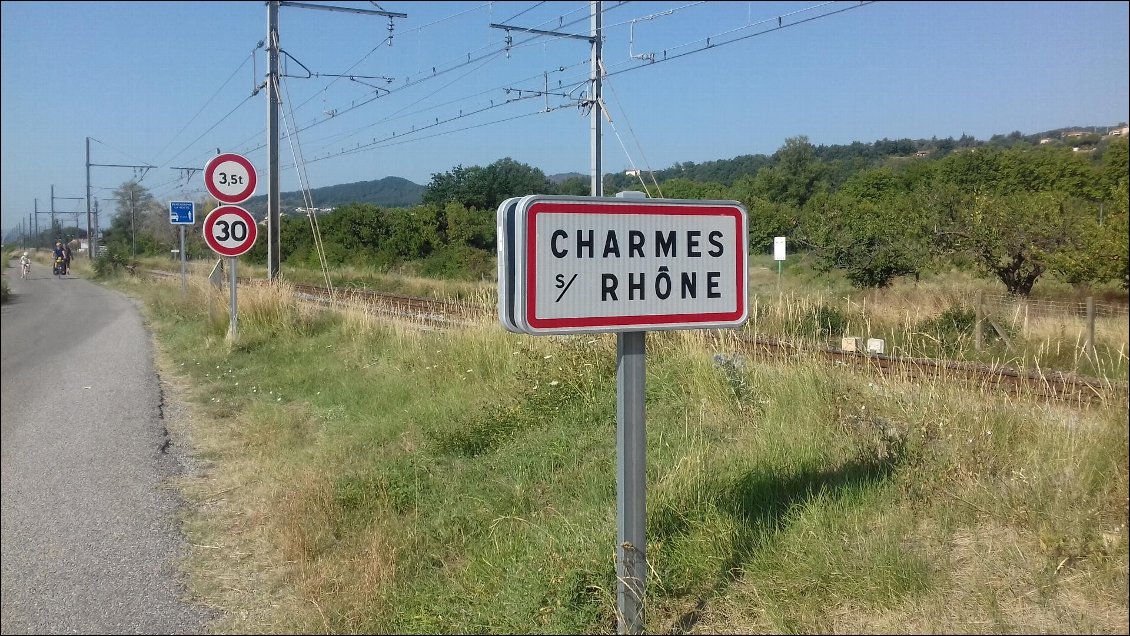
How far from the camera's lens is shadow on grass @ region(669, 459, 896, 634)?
11.8 feet

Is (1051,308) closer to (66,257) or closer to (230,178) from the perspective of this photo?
(66,257)

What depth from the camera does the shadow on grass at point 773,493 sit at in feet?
11.8

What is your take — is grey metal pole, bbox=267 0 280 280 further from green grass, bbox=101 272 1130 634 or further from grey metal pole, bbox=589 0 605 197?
green grass, bbox=101 272 1130 634

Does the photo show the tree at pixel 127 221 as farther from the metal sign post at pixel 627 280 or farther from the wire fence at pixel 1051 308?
the wire fence at pixel 1051 308

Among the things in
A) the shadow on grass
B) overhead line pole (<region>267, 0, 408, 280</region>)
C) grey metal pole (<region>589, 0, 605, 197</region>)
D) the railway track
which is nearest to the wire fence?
the railway track

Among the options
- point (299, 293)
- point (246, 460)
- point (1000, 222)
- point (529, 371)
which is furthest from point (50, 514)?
point (1000, 222)

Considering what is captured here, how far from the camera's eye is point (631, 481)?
119 inches

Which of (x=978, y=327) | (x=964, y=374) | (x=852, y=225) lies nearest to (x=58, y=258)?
(x=964, y=374)

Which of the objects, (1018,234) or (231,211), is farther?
(1018,234)

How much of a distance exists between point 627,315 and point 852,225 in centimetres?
2541

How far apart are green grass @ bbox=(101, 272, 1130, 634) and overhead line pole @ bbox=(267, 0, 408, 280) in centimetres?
1124

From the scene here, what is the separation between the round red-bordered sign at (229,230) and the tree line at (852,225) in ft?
1.94

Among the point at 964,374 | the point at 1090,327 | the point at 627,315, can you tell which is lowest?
the point at 964,374

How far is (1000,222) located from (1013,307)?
1463cm
